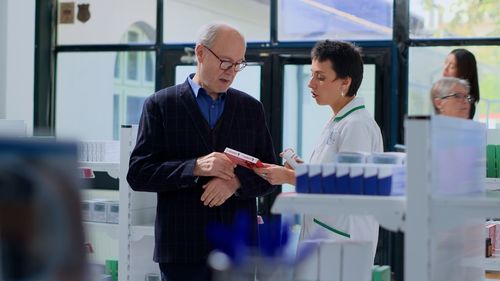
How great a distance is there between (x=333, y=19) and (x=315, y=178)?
3785mm

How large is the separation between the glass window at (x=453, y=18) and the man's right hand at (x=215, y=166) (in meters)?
3.01

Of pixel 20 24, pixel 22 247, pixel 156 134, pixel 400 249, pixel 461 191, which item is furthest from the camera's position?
pixel 20 24

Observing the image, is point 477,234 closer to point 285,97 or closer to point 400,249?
point 400,249

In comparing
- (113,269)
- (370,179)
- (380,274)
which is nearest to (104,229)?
(113,269)

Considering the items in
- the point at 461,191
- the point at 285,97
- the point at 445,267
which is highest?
the point at 285,97

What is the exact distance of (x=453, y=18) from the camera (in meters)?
5.21

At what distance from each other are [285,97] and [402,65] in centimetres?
83

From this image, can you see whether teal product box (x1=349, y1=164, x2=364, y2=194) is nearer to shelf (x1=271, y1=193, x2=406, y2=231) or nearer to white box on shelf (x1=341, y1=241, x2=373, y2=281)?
shelf (x1=271, y1=193, x2=406, y2=231)

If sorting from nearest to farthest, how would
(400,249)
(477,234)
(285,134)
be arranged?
(477,234)
(400,249)
(285,134)

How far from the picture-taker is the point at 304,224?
8.92 ft

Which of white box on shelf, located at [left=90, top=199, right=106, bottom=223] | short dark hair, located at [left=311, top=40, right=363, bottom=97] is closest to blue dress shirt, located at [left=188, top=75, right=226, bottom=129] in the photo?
short dark hair, located at [left=311, top=40, right=363, bottom=97]

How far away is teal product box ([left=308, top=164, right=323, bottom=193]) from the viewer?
6.23 ft

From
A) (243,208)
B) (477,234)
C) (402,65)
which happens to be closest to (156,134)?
(243,208)

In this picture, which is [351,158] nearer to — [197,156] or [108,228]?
[197,156]
